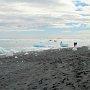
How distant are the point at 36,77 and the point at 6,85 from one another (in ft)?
3.45

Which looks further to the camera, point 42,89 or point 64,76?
point 64,76

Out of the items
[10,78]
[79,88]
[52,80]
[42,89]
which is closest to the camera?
[79,88]

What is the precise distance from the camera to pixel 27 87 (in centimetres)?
702

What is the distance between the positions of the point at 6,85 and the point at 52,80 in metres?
1.39

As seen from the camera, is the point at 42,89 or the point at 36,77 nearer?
the point at 42,89

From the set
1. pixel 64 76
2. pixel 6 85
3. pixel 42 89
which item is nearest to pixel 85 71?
pixel 64 76

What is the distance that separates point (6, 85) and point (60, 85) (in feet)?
5.84

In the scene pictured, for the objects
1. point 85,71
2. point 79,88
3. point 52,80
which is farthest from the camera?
point 85,71

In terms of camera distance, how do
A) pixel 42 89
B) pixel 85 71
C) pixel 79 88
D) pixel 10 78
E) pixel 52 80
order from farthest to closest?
1. pixel 10 78
2. pixel 85 71
3. pixel 52 80
4. pixel 42 89
5. pixel 79 88

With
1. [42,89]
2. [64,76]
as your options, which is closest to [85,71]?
[64,76]

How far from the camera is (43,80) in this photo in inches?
296

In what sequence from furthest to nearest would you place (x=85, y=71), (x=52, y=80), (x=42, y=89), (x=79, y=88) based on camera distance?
(x=85, y=71)
(x=52, y=80)
(x=42, y=89)
(x=79, y=88)

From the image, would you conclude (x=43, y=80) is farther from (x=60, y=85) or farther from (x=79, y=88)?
(x=79, y=88)

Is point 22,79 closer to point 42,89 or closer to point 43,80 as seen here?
point 43,80
